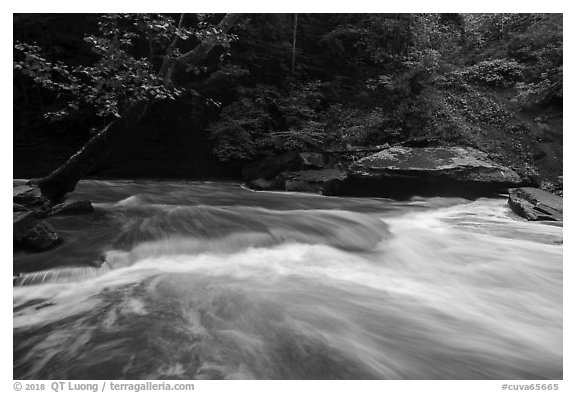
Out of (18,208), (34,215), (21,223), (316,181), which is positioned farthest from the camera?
(316,181)

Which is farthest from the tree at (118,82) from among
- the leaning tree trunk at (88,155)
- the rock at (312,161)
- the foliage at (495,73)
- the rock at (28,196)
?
the foliage at (495,73)

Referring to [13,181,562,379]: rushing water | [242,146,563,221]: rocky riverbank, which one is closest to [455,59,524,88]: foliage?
[242,146,563,221]: rocky riverbank

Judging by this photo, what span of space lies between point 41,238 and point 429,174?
24.0 ft

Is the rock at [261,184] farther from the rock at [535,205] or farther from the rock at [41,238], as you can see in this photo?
the rock at [41,238]

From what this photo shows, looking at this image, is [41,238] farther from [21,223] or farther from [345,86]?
[345,86]

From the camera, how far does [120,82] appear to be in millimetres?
4926

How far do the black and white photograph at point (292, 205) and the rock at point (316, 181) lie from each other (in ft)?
0.19

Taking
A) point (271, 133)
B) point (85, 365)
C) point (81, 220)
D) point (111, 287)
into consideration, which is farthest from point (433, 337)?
point (271, 133)

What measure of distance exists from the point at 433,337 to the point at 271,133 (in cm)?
911

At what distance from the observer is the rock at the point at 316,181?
9125 mm

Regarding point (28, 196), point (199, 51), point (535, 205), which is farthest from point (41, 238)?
point (535, 205)

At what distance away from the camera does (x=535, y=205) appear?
657 cm
